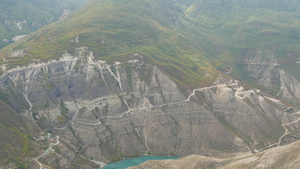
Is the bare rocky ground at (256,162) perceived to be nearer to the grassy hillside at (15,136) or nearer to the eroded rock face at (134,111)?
the eroded rock face at (134,111)

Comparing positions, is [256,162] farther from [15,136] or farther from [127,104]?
[15,136]

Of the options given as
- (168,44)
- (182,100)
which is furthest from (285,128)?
(168,44)

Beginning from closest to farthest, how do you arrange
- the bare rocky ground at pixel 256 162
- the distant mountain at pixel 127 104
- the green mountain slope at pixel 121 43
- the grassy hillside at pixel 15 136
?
1. the bare rocky ground at pixel 256 162
2. the grassy hillside at pixel 15 136
3. the distant mountain at pixel 127 104
4. the green mountain slope at pixel 121 43

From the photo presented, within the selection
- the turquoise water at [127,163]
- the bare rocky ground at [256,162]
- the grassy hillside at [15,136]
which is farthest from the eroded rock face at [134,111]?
the bare rocky ground at [256,162]

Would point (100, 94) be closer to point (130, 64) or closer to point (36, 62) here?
point (130, 64)

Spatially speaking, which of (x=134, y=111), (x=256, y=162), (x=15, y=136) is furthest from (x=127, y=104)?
(x=256, y=162)

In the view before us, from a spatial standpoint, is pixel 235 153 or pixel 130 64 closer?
pixel 235 153

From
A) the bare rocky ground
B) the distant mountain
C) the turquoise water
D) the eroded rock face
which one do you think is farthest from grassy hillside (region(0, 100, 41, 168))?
the bare rocky ground

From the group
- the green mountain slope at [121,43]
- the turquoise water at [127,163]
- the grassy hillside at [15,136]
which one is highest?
the green mountain slope at [121,43]
